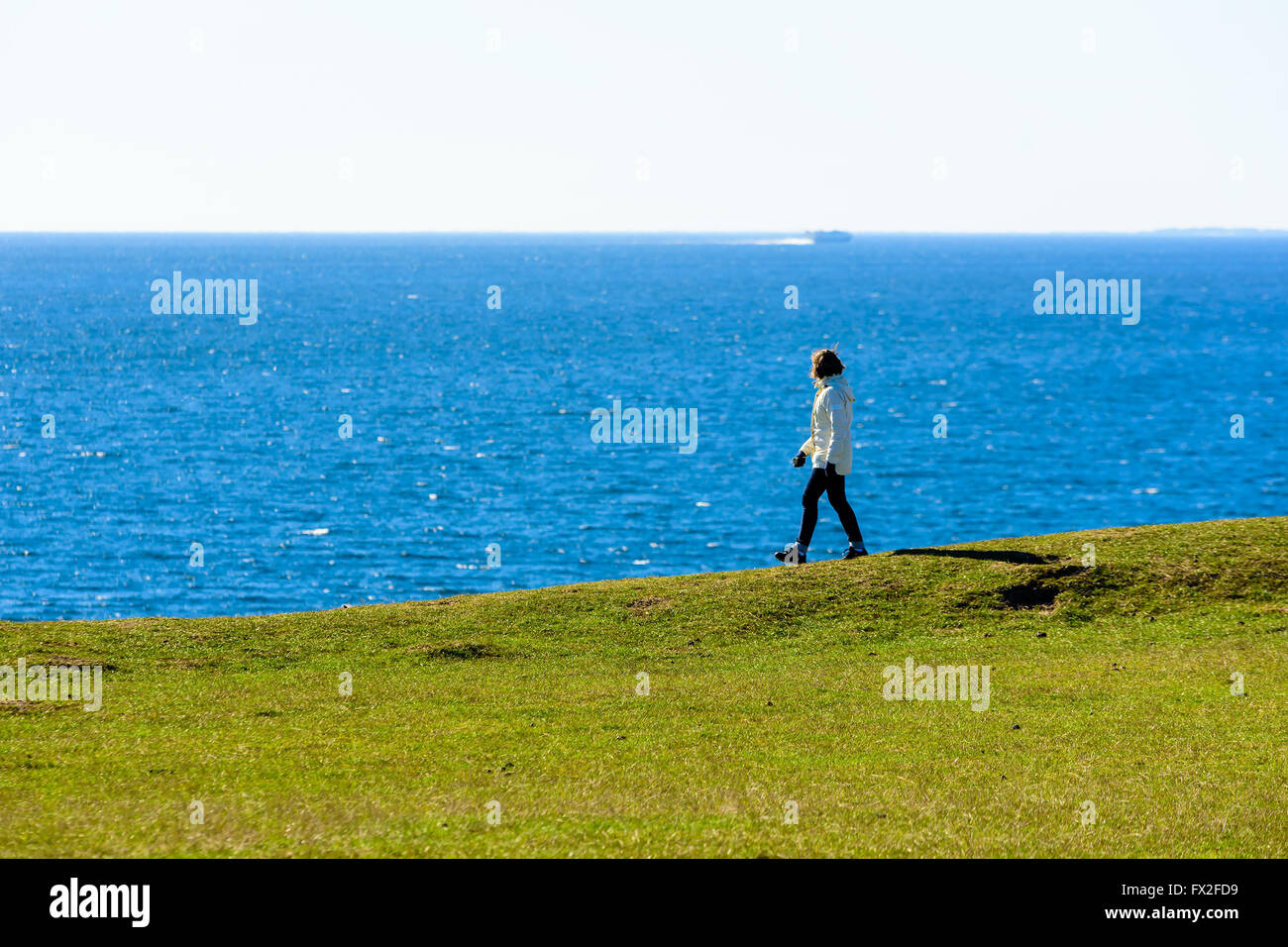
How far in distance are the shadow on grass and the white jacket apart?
2.20 metres

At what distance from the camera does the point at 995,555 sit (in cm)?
2130

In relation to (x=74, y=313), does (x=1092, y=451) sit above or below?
below

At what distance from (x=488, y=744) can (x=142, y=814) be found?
3731 millimetres

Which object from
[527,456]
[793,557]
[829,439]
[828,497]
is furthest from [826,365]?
[527,456]

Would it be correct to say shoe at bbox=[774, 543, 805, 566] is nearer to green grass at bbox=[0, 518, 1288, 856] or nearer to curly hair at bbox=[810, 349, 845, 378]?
green grass at bbox=[0, 518, 1288, 856]

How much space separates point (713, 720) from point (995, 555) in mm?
8917

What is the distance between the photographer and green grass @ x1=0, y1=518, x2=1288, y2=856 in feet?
33.3

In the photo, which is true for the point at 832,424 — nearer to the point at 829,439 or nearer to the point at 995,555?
the point at 829,439

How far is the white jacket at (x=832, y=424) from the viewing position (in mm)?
20688
